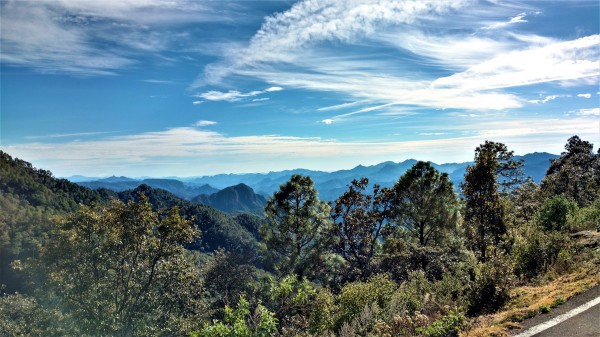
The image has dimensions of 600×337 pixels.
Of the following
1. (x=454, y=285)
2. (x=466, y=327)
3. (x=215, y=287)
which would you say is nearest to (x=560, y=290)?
(x=454, y=285)

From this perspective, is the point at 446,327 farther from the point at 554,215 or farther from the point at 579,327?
the point at 554,215

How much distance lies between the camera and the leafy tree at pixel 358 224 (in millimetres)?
24406

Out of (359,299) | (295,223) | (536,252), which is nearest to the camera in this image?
(359,299)

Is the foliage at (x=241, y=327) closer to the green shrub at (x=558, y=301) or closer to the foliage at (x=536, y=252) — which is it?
the green shrub at (x=558, y=301)

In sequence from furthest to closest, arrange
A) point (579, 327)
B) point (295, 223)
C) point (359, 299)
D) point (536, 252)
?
point (295, 223)
point (536, 252)
point (359, 299)
point (579, 327)

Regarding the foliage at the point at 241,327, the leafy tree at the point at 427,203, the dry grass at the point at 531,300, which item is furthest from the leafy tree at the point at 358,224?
the foliage at the point at 241,327

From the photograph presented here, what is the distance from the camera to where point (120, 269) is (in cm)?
2016

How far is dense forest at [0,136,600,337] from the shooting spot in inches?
345

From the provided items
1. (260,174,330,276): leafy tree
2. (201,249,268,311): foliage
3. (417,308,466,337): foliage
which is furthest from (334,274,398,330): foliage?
(201,249,268,311): foliage

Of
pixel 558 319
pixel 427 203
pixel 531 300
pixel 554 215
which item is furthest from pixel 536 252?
pixel 427 203

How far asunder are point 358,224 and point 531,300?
15860 mm

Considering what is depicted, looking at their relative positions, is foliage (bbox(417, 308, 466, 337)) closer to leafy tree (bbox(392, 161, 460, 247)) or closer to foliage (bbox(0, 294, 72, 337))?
leafy tree (bbox(392, 161, 460, 247))

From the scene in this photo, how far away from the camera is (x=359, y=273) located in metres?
21.7

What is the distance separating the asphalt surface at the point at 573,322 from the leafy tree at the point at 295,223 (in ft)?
57.3
